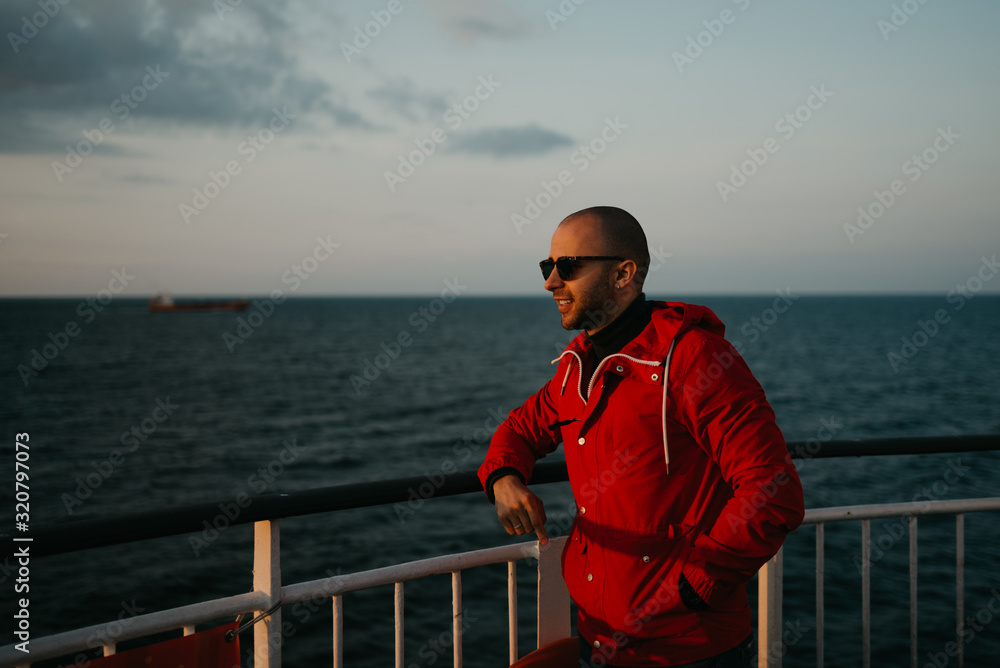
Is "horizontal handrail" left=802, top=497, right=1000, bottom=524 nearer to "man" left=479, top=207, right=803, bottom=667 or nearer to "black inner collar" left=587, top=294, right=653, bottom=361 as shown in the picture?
"man" left=479, top=207, right=803, bottom=667

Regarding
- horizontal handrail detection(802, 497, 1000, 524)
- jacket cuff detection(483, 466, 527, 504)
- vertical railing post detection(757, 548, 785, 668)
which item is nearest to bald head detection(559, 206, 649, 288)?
jacket cuff detection(483, 466, 527, 504)

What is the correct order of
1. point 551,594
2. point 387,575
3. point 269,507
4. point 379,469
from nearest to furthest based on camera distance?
point 269,507 < point 387,575 < point 551,594 < point 379,469

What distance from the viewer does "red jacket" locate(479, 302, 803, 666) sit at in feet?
5.52

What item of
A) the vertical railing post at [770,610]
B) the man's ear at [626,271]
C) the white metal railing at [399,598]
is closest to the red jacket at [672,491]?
the man's ear at [626,271]

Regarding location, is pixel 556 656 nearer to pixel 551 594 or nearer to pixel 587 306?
pixel 551 594

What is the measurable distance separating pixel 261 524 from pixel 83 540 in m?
0.45

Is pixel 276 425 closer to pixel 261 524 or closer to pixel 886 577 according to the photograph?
pixel 886 577

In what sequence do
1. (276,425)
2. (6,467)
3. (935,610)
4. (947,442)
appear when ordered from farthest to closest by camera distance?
(276,425), (6,467), (935,610), (947,442)

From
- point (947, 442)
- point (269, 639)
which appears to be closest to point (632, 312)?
point (269, 639)

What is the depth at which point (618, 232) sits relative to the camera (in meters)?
2.03

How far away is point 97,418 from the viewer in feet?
109

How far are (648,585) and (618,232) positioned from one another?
953 millimetres

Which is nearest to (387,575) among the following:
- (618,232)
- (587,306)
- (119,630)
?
(119,630)

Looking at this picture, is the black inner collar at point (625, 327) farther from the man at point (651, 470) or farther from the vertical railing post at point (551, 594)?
the vertical railing post at point (551, 594)
